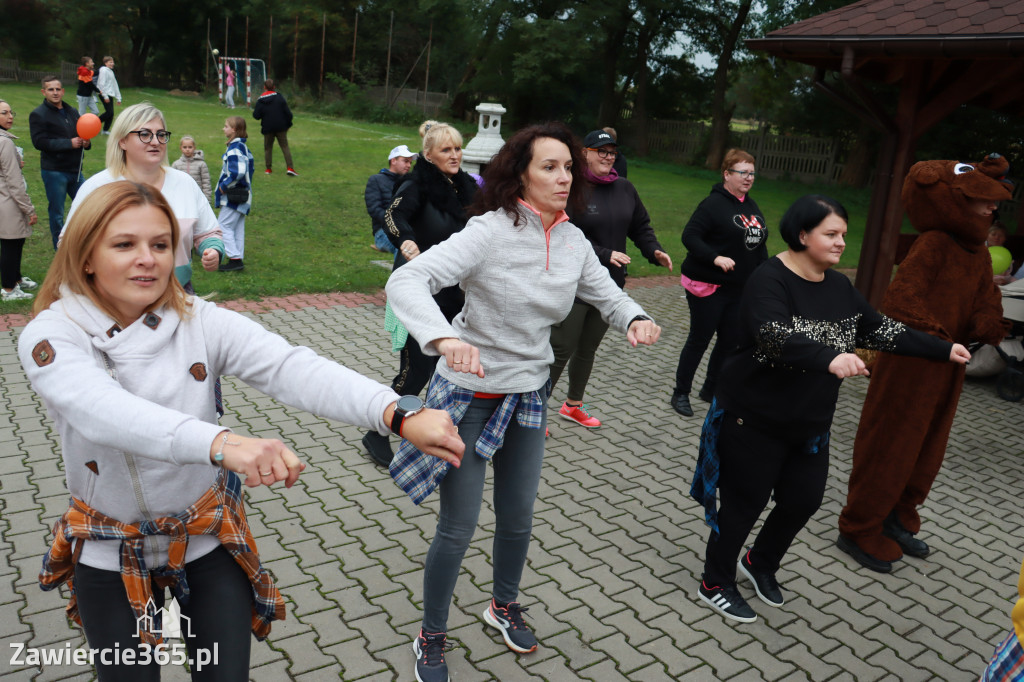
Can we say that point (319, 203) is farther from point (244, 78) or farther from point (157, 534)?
point (244, 78)

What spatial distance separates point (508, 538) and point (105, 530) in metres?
1.69

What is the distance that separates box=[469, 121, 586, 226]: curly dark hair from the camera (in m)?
3.10

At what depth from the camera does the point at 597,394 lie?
703cm

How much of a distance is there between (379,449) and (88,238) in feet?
11.0

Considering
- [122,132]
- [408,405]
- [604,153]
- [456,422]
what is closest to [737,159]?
[604,153]

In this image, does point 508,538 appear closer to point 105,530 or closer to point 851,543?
point 105,530

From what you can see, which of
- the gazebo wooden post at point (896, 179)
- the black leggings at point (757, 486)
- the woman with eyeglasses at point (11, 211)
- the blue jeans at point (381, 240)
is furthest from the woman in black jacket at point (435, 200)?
the gazebo wooden post at point (896, 179)

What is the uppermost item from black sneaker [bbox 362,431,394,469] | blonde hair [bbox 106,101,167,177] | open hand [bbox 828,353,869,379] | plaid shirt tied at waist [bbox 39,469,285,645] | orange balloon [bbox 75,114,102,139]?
blonde hair [bbox 106,101,167,177]

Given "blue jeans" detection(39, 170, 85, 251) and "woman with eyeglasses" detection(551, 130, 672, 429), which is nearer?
"woman with eyeglasses" detection(551, 130, 672, 429)

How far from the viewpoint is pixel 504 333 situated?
120 inches

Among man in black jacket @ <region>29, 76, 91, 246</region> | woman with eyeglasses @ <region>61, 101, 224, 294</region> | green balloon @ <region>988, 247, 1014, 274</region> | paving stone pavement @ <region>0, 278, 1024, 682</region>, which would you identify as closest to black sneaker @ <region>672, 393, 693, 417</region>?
paving stone pavement @ <region>0, 278, 1024, 682</region>

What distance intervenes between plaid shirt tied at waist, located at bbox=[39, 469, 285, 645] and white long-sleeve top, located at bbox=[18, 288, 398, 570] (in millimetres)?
27

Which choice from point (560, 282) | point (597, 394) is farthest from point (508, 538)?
point (597, 394)

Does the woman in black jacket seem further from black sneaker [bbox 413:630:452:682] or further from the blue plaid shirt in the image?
black sneaker [bbox 413:630:452:682]
